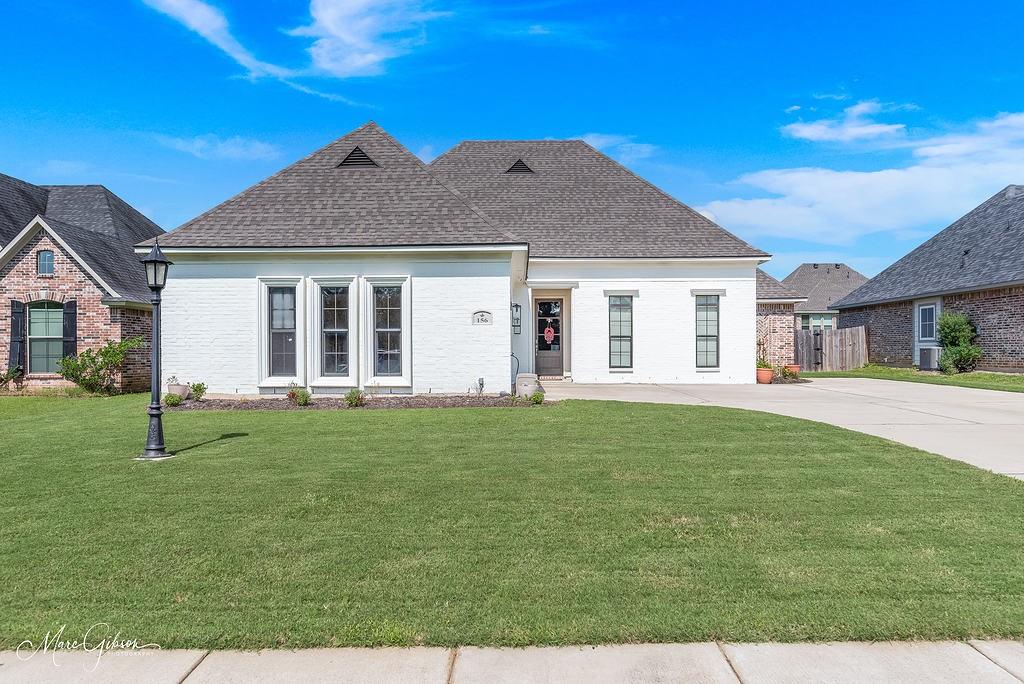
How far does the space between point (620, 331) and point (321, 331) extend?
9125mm

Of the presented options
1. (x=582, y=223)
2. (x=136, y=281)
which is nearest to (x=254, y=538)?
(x=582, y=223)

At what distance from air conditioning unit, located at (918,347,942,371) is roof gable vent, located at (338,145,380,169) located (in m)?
23.2

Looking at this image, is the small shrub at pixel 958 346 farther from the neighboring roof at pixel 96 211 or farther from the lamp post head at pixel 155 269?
the neighboring roof at pixel 96 211

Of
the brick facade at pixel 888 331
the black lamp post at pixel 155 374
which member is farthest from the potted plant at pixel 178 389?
the brick facade at pixel 888 331

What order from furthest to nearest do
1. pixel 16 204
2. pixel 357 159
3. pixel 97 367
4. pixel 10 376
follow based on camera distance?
1. pixel 16 204
2. pixel 10 376
3. pixel 97 367
4. pixel 357 159

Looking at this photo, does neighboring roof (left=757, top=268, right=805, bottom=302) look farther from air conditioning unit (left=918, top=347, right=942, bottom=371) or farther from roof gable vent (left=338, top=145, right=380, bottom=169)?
roof gable vent (left=338, top=145, right=380, bottom=169)

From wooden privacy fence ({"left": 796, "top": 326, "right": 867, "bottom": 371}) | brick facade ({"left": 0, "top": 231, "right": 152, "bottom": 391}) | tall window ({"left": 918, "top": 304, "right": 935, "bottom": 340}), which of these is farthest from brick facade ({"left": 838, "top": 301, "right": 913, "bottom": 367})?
brick facade ({"left": 0, "top": 231, "right": 152, "bottom": 391})

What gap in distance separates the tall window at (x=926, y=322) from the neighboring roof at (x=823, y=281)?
16.1m

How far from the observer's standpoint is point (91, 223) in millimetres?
23828

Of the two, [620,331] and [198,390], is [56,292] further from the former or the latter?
[620,331]

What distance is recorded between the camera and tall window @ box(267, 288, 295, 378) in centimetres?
1387

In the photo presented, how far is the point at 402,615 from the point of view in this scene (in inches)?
129

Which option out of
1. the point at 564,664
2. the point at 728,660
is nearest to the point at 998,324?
the point at 728,660

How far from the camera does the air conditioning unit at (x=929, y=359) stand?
24.0 metres
